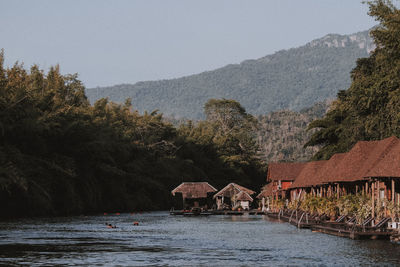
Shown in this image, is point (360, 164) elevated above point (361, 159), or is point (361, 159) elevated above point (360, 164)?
point (361, 159)

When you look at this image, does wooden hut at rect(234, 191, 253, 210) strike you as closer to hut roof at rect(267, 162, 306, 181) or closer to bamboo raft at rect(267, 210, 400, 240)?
hut roof at rect(267, 162, 306, 181)

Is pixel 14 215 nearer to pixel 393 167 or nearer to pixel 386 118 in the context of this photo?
pixel 386 118

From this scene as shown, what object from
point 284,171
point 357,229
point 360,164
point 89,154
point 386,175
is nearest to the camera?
point 386,175

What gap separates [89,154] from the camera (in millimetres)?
78750

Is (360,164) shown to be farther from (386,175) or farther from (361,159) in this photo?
(386,175)

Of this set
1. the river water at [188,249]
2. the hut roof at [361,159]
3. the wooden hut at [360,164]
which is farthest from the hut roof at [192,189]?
the river water at [188,249]

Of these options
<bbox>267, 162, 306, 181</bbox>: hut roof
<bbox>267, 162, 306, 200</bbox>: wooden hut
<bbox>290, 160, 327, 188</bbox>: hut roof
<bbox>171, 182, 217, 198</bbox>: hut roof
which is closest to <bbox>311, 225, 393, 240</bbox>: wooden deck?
<bbox>290, 160, 327, 188</bbox>: hut roof

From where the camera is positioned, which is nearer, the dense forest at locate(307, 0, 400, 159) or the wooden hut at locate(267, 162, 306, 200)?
the dense forest at locate(307, 0, 400, 159)

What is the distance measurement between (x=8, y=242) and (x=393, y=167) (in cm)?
1876

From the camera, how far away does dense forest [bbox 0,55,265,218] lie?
60.4 m

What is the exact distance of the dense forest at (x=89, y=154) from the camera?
2377 inches

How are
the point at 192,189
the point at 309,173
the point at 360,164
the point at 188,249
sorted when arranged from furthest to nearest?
1. the point at 192,189
2. the point at 309,173
3. the point at 360,164
4. the point at 188,249

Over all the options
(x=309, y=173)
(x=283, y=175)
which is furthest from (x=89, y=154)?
(x=283, y=175)

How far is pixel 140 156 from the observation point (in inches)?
4198
